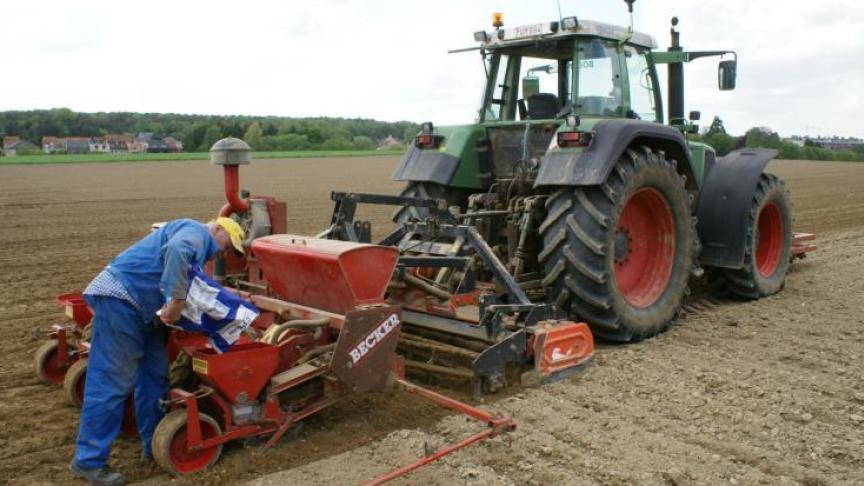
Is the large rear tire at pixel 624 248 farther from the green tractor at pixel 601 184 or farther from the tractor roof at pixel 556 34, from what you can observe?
the tractor roof at pixel 556 34

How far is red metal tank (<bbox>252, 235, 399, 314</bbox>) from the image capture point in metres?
4.03

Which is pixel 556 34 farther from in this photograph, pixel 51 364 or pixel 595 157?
pixel 51 364

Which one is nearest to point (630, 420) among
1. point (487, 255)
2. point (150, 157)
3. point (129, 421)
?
point (487, 255)

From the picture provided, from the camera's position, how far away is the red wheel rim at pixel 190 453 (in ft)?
11.4

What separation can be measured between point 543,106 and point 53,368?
3912mm

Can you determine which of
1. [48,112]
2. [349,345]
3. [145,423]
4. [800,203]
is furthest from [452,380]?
[48,112]

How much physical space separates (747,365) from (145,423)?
344 cm

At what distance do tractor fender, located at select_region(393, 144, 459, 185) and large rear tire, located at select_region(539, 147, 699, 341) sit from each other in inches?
46.0

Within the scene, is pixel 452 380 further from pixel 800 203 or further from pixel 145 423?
pixel 800 203

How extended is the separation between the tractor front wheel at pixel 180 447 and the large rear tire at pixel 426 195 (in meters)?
2.88

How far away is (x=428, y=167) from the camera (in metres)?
6.21

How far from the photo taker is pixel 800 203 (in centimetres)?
1659

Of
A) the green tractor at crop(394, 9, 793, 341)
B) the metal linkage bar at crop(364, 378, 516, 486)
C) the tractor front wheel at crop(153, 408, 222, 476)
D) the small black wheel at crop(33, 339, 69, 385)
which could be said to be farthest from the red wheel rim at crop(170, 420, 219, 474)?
the green tractor at crop(394, 9, 793, 341)

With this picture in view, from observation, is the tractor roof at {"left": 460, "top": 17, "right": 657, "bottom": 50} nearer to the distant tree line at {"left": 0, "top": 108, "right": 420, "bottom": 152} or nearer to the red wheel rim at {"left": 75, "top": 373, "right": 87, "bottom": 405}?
the red wheel rim at {"left": 75, "top": 373, "right": 87, "bottom": 405}
